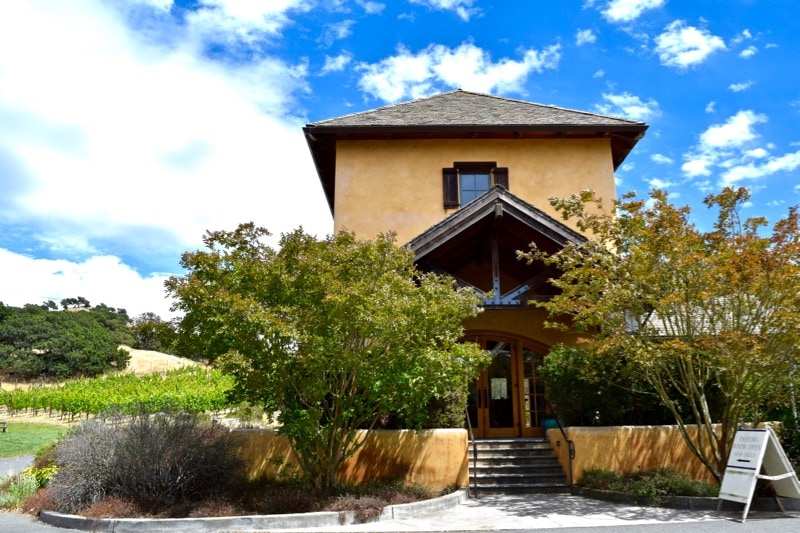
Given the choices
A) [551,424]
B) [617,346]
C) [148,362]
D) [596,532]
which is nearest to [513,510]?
[596,532]

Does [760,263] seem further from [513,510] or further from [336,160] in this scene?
[336,160]

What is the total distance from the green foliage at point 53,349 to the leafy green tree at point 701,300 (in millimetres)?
64776

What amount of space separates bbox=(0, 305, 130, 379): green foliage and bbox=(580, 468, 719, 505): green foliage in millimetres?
64239

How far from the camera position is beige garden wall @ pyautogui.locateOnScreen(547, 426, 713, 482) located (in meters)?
10.5

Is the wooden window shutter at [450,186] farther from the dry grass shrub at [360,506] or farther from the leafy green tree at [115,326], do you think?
the leafy green tree at [115,326]

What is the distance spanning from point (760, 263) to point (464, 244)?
6.54 m

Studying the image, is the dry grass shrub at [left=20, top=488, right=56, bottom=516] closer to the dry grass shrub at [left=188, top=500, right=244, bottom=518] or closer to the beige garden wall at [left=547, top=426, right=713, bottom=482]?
the dry grass shrub at [left=188, top=500, right=244, bottom=518]

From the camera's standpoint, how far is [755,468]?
8.33 m

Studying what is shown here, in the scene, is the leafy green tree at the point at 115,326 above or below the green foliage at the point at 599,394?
above

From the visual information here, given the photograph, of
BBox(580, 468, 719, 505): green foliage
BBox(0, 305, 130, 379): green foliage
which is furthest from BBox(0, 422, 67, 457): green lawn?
BBox(0, 305, 130, 379): green foliage

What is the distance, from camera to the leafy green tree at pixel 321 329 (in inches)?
326

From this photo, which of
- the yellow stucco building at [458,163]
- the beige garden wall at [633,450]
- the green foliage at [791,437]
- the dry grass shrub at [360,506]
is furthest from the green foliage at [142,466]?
the green foliage at [791,437]

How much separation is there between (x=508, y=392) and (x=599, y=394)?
3391 millimetres

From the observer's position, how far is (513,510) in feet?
29.7
